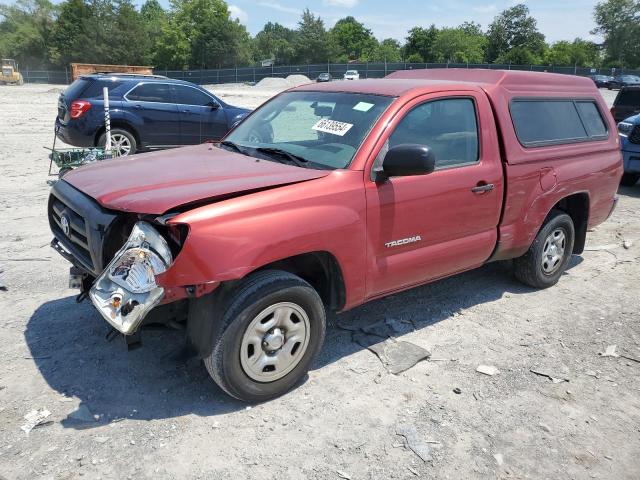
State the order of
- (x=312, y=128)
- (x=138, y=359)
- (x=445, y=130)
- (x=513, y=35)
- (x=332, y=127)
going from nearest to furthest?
(x=138, y=359) < (x=332, y=127) < (x=312, y=128) < (x=445, y=130) < (x=513, y=35)

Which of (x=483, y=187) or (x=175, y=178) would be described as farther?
(x=483, y=187)

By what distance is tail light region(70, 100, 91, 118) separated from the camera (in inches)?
383

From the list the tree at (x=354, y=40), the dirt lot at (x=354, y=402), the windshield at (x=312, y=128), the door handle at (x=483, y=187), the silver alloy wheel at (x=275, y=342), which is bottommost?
the dirt lot at (x=354, y=402)

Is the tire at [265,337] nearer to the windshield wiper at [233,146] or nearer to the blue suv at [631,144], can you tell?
the windshield wiper at [233,146]

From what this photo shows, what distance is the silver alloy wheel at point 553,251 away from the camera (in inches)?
200

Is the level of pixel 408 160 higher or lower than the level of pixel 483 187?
higher

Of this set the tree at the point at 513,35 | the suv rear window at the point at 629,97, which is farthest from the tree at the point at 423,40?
the suv rear window at the point at 629,97

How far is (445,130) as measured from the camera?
4043mm

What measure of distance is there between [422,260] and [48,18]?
327 ft

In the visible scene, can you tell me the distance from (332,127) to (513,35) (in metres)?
111

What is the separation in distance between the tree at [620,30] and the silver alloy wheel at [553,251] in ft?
314

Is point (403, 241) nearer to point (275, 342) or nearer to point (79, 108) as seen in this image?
point (275, 342)

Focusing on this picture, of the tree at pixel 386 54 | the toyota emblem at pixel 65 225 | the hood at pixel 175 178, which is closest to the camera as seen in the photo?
the hood at pixel 175 178

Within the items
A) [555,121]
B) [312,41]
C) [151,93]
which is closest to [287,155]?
[555,121]
